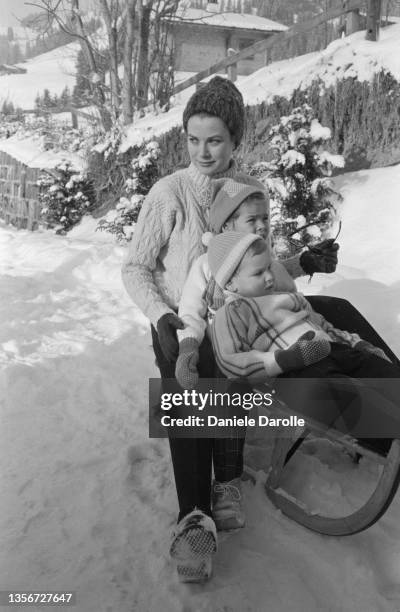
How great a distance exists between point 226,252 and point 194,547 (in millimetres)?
907

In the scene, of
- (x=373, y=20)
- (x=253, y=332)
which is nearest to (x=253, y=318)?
(x=253, y=332)

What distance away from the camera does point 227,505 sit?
64.1 inches

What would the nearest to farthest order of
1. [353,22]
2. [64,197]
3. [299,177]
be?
1. [299,177]
2. [353,22]
3. [64,197]

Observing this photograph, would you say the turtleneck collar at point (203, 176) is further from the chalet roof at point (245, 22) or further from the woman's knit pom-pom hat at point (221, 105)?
the chalet roof at point (245, 22)

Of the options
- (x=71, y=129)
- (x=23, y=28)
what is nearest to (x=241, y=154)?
(x=23, y=28)

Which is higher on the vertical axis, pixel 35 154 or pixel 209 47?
pixel 209 47

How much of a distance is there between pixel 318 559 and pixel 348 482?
1.52ft

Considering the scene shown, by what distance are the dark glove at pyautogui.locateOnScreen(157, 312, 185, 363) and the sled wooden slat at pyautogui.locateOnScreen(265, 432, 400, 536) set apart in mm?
562

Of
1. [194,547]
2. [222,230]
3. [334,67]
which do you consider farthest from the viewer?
[334,67]

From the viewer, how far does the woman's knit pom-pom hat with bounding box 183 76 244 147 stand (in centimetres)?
180

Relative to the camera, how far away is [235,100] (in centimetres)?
185

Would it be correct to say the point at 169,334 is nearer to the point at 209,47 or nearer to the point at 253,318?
the point at 253,318

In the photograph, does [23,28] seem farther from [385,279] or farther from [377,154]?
[377,154]

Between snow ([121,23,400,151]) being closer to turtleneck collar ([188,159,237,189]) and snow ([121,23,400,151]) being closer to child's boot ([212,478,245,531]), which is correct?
turtleneck collar ([188,159,237,189])
